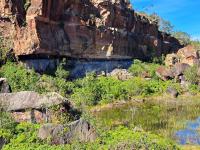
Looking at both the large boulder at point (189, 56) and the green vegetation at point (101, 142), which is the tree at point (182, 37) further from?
the green vegetation at point (101, 142)

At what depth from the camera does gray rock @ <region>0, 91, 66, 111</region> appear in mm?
41031

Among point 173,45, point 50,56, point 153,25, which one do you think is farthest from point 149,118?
point 173,45

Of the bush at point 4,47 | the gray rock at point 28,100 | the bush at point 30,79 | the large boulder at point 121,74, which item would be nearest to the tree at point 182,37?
the large boulder at point 121,74

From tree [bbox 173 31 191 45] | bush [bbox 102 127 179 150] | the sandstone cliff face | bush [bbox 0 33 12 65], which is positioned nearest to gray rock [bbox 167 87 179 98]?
the sandstone cliff face

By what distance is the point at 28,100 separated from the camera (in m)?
42.2

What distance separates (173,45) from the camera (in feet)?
411

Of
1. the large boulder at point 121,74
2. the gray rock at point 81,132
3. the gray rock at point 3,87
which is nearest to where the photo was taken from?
the gray rock at point 81,132

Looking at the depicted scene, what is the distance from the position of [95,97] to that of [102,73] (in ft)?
72.3

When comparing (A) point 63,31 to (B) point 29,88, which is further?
(A) point 63,31

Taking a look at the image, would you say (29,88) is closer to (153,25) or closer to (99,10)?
(99,10)

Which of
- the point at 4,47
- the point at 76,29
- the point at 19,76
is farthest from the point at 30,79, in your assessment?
the point at 76,29

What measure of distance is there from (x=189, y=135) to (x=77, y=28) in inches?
2066

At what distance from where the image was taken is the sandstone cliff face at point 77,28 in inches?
3214

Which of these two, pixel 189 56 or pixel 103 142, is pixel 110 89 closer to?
pixel 189 56
